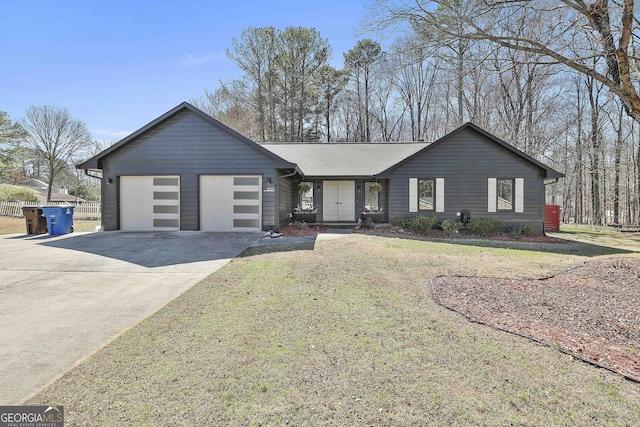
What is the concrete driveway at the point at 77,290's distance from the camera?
2811 mm

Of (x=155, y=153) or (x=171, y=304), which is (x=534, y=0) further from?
(x=155, y=153)

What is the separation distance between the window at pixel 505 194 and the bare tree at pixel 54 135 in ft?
123

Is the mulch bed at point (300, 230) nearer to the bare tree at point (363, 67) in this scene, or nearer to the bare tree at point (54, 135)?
the bare tree at point (363, 67)

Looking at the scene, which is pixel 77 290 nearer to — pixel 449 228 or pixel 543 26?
pixel 543 26

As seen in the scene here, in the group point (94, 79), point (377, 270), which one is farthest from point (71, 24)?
point (377, 270)

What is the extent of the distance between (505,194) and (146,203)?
14638 mm

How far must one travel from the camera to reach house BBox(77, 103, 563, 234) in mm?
11492

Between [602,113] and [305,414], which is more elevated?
[602,113]

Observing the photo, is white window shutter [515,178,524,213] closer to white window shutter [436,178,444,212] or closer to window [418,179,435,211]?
white window shutter [436,178,444,212]

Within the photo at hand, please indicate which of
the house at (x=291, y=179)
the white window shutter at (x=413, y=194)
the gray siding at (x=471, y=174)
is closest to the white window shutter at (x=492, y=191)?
the house at (x=291, y=179)

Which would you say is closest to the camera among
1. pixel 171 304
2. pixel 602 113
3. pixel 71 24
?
pixel 171 304

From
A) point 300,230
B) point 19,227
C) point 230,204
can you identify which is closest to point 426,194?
point 300,230

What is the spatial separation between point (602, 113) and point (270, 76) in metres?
23.5

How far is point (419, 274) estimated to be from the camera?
5840 mm
